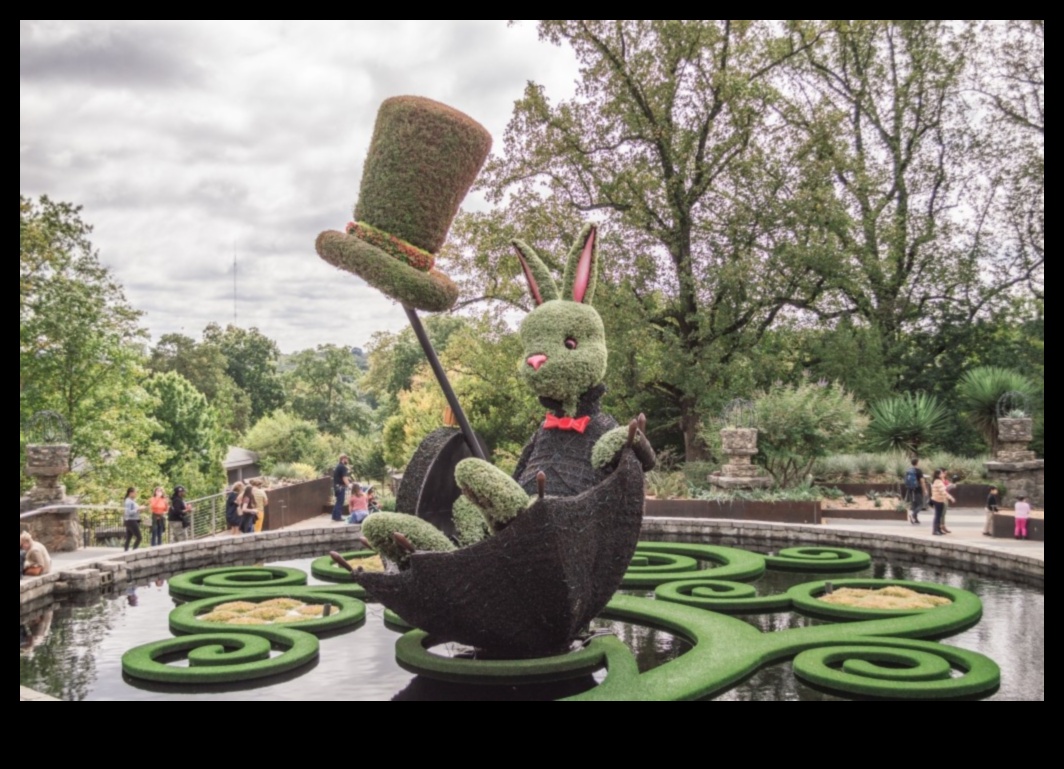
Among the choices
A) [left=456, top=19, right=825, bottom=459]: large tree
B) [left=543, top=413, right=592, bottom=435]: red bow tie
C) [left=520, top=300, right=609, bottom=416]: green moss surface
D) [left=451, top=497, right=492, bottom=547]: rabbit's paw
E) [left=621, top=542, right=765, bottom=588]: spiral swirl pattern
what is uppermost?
[left=456, top=19, right=825, bottom=459]: large tree

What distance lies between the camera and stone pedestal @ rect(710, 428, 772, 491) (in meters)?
20.1

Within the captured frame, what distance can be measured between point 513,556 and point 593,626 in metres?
3.21

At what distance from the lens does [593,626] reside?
35.6 feet

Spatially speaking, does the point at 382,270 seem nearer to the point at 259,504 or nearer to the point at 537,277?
the point at 537,277

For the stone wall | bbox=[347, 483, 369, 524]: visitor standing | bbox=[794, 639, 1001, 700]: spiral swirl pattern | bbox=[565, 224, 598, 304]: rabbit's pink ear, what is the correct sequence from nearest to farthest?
1. bbox=[794, 639, 1001, 700]: spiral swirl pattern
2. bbox=[565, 224, 598, 304]: rabbit's pink ear
3. the stone wall
4. bbox=[347, 483, 369, 524]: visitor standing

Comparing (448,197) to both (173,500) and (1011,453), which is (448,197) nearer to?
(173,500)

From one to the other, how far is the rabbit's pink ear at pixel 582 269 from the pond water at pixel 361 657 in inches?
147

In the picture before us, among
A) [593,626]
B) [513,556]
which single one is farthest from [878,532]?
[513,556]

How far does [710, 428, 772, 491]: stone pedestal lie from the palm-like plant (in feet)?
20.6

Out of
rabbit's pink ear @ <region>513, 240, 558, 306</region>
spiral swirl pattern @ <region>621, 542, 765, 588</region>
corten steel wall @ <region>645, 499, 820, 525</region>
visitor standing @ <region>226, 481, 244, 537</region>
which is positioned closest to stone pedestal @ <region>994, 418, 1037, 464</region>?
corten steel wall @ <region>645, 499, 820, 525</region>

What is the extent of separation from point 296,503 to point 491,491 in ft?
48.8

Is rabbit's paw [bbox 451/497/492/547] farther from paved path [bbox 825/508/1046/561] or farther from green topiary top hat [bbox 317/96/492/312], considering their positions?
paved path [bbox 825/508/1046/561]

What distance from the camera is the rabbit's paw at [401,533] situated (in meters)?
8.51

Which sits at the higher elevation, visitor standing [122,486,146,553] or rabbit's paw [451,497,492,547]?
rabbit's paw [451,497,492,547]
